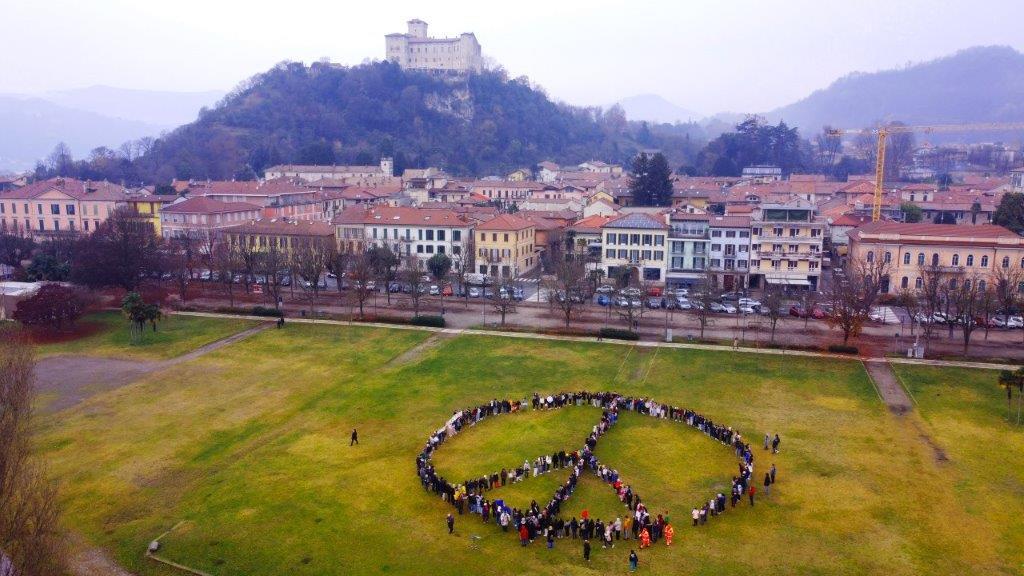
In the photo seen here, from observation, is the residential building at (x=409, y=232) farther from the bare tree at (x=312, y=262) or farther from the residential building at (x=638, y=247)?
the residential building at (x=638, y=247)

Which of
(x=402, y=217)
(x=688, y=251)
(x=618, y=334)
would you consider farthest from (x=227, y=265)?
(x=688, y=251)

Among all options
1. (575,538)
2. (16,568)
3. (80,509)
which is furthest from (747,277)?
(16,568)

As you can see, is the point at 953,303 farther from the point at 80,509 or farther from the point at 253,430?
the point at 80,509

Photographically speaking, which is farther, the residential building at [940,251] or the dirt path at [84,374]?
the residential building at [940,251]

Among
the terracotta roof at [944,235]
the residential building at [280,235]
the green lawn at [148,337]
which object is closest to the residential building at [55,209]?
the residential building at [280,235]

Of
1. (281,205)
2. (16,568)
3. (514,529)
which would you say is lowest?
(514,529)

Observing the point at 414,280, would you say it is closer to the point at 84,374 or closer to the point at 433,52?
the point at 84,374
